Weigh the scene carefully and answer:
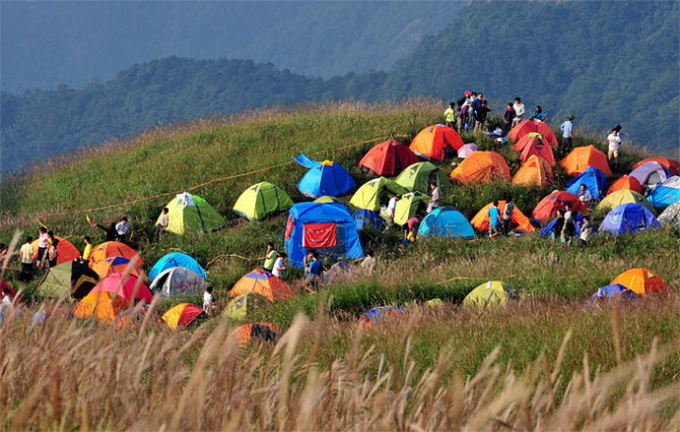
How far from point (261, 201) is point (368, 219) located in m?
3.16

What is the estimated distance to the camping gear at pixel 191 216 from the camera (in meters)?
23.6

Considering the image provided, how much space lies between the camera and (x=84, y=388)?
300 cm

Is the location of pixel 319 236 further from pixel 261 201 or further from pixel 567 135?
pixel 567 135

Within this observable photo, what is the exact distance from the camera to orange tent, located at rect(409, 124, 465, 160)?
27219 mm

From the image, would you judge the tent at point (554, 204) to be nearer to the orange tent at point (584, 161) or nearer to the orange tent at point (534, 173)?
the orange tent at point (534, 173)

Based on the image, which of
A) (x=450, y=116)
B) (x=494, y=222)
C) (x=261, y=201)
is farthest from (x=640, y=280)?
(x=450, y=116)

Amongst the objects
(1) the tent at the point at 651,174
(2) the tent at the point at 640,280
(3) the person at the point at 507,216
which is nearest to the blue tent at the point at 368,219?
(3) the person at the point at 507,216

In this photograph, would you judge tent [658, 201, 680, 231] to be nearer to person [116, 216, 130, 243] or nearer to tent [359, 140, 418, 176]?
tent [359, 140, 418, 176]

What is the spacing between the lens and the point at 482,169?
2548 centimetres

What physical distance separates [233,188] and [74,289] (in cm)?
903

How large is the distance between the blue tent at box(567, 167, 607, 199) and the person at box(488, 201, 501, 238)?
13.4 feet

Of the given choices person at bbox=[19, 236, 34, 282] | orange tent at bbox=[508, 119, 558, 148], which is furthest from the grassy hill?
person at bbox=[19, 236, 34, 282]

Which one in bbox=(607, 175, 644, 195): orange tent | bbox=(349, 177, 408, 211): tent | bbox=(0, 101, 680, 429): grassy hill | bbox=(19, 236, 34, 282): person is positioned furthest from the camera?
bbox=(607, 175, 644, 195): orange tent

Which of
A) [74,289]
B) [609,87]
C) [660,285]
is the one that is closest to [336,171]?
[74,289]
